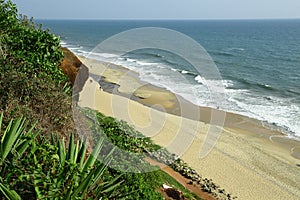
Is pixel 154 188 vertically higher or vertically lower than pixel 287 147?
higher

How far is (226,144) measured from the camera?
581 inches

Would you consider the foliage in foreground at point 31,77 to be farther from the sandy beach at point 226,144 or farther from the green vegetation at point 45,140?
the sandy beach at point 226,144

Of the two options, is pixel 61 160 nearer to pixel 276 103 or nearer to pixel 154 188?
pixel 154 188

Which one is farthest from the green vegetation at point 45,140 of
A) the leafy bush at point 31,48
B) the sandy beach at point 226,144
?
the sandy beach at point 226,144

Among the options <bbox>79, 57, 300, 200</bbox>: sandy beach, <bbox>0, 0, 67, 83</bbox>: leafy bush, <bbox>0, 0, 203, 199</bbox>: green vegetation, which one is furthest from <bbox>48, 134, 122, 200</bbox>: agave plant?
<bbox>79, 57, 300, 200</bbox>: sandy beach

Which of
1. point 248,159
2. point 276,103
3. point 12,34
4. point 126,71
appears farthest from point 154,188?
point 126,71

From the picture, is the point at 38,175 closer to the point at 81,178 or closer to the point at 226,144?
the point at 81,178

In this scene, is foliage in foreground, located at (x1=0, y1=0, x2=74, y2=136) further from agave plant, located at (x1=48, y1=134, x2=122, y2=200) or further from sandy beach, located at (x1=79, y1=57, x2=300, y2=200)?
sandy beach, located at (x1=79, y1=57, x2=300, y2=200)

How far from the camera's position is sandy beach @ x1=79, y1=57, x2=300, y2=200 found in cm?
1085

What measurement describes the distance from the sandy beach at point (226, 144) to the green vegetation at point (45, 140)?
2.29 m

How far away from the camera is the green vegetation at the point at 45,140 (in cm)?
385

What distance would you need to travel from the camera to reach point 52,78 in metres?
8.05

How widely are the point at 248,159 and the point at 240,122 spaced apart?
5691 millimetres

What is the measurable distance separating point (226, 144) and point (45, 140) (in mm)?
11123
